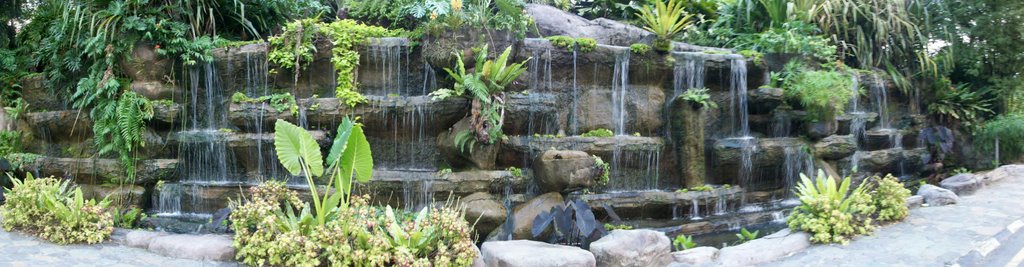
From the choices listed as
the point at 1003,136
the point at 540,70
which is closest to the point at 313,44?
the point at 540,70

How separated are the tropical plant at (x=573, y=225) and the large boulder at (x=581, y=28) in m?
6.34

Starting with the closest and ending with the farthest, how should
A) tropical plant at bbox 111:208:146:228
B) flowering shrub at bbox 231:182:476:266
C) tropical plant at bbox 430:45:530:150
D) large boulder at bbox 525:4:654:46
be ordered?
1. flowering shrub at bbox 231:182:476:266
2. tropical plant at bbox 111:208:146:228
3. tropical plant at bbox 430:45:530:150
4. large boulder at bbox 525:4:654:46

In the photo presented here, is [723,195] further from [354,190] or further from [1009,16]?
[1009,16]

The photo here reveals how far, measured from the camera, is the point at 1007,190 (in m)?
8.30

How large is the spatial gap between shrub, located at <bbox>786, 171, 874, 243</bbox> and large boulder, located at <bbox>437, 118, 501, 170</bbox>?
3.35 m

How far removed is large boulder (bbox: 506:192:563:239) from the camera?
6.77 metres

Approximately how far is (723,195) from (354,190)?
502 centimetres

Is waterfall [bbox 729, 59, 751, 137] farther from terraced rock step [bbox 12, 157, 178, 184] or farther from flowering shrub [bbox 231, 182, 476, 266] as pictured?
terraced rock step [bbox 12, 157, 178, 184]

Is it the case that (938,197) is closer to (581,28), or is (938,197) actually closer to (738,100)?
(738,100)

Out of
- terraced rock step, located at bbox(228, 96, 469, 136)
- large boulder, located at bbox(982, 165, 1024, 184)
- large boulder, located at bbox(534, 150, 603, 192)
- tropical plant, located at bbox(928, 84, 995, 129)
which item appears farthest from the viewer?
tropical plant, located at bbox(928, 84, 995, 129)

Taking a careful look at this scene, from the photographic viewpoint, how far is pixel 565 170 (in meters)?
6.86

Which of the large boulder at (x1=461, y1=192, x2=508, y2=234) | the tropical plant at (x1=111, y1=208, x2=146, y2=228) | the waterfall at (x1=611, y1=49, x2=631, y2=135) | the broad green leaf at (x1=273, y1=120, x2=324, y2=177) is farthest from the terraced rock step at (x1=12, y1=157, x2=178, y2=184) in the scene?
the waterfall at (x1=611, y1=49, x2=631, y2=135)

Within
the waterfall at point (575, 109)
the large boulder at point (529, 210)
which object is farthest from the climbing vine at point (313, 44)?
the waterfall at point (575, 109)

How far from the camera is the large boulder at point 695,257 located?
16.1 feet
